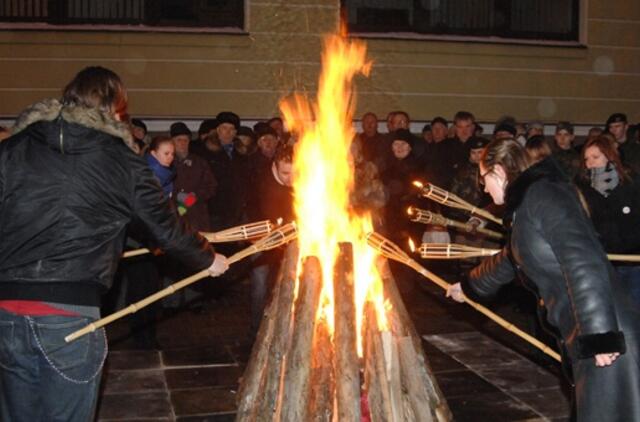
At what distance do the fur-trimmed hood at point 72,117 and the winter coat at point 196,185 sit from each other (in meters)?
5.07

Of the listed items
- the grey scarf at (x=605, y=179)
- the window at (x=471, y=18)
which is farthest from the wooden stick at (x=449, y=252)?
the window at (x=471, y=18)

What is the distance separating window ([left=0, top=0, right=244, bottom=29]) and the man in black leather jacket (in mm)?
9616

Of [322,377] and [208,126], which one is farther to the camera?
[208,126]

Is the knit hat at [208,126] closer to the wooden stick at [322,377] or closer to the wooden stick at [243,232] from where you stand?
the wooden stick at [243,232]

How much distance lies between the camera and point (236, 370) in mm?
7703

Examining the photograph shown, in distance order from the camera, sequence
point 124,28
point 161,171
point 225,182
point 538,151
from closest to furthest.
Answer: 1. point 538,151
2. point 161,171
3. point 225,182
4. point 124,28

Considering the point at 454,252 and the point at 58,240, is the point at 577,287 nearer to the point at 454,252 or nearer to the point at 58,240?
the point at 454,252

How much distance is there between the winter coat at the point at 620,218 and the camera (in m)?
7.21

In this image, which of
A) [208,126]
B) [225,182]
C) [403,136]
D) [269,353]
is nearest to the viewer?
[269,353]

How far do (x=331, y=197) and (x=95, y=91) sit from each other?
2.33 m

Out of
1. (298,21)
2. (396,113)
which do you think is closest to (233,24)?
(298,21)

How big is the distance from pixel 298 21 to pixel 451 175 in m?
4.19

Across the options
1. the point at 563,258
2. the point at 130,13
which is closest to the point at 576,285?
the point at 563,258

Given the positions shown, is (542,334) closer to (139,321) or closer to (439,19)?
(139,321)
